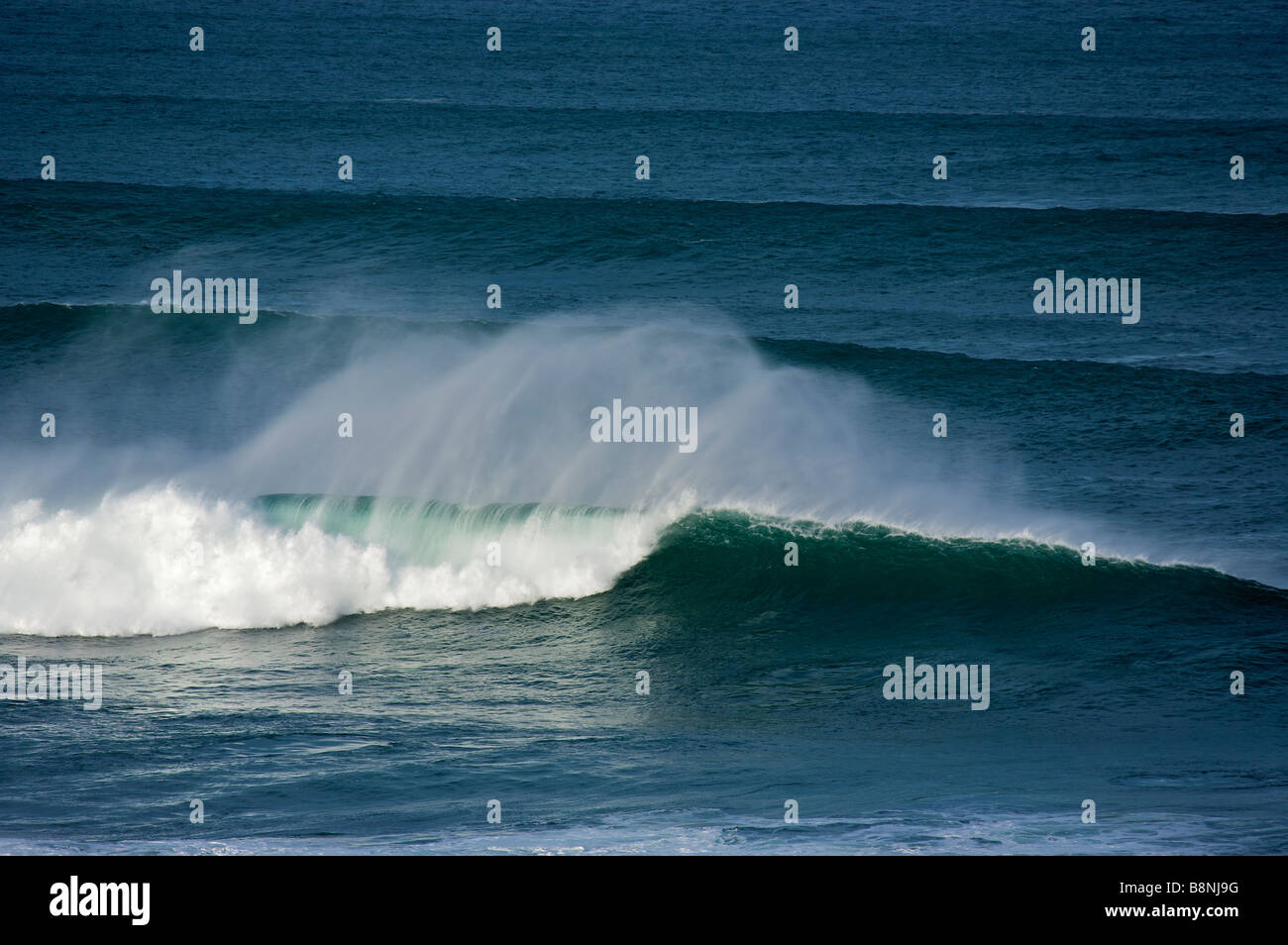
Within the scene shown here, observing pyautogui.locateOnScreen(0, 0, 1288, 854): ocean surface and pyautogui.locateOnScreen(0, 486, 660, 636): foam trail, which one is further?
pyautogui.locateOnScreen(0, 486, 660, 636): foam trail

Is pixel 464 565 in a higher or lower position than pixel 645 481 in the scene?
lower

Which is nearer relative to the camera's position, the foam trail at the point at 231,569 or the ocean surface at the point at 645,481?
the ocean surface at the point at 645,481

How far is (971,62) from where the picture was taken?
117 ft

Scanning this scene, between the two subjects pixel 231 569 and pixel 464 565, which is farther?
pixel 464 565

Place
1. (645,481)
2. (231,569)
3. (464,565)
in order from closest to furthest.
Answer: (231,569) < (464,565) < (645,481)

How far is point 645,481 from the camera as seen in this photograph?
1302 cm

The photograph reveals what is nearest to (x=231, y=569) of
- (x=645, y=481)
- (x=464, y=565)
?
(x=464, y=565)

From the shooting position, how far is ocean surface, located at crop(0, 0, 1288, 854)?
839 centimetres

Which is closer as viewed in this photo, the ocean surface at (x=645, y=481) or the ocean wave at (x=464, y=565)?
the ocean surface at (x=645, y=481)

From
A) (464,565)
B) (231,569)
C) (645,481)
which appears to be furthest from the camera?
(645,481)

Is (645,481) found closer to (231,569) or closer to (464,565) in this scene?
(464,565)

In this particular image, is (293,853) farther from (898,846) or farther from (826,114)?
(826,114)

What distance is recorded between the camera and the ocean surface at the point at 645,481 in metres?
8.39

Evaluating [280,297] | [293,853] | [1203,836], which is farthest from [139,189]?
[1203,836]
